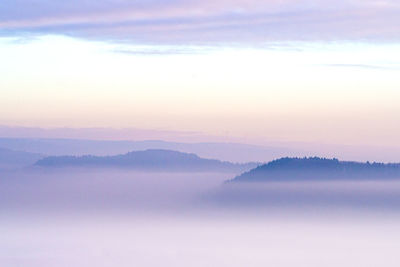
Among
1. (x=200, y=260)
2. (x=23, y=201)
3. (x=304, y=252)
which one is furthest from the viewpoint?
(x=23, y=201)

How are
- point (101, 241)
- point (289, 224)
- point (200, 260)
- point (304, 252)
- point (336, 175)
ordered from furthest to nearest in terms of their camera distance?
point (336, 175) < point (289, 224) < point (101, 241) < point (304, 252) < point (200, 260)

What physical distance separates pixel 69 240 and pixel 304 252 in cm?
2429

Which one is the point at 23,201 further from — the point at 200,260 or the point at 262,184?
the point at 200,260

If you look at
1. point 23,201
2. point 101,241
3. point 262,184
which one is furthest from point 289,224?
point 23,201

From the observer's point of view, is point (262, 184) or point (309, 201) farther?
point (309, 201)

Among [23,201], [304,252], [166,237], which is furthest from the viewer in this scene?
[23,201]

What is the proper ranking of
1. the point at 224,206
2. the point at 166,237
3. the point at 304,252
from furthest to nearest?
1. the point at 224,206
2. the point at 166,237
3. the point at 304,252

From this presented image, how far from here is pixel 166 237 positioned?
3826 inches

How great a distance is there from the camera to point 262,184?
13625cm

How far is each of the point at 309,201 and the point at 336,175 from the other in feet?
58.1

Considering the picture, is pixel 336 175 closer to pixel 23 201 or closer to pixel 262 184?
pixel 262 184

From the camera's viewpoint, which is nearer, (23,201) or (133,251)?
(133,251)

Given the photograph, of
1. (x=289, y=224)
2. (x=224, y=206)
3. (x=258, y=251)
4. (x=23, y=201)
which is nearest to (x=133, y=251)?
(x=258, y=251)

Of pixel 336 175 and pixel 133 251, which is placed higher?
pixel 336 175
